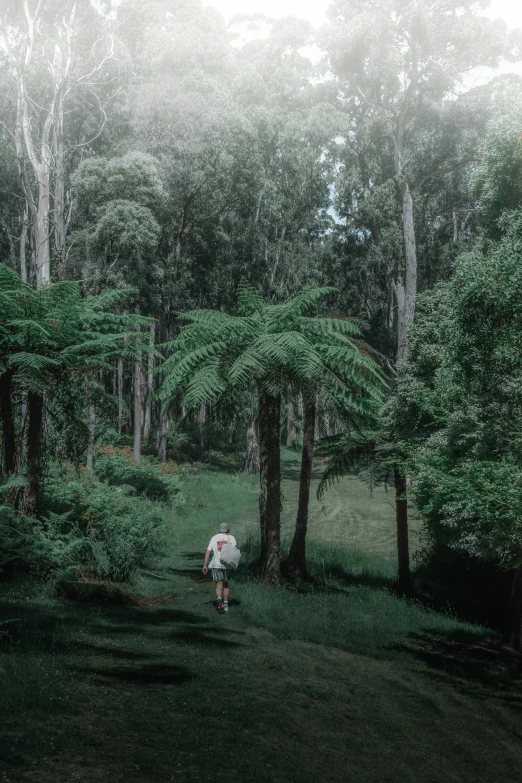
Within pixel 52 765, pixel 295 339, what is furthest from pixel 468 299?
pixel 52 765

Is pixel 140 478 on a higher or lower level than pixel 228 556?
higher

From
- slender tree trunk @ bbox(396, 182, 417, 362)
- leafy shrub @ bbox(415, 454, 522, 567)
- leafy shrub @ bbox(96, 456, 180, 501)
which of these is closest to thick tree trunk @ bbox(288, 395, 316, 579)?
leafy shrub @ bbox(415, 454, 522, 567)

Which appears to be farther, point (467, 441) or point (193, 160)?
point (193, 160)

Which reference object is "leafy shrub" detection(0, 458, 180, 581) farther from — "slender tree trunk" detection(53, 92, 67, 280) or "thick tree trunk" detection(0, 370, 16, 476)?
"slender tree trunk" detection(53, 92, 67, 280)

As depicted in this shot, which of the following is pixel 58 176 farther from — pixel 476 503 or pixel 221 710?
pixel 221 710

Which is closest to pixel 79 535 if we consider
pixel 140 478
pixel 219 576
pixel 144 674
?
pixel 219 576

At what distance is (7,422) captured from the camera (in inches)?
452

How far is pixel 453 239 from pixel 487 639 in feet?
110

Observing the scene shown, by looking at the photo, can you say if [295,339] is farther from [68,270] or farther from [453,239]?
[453,239]

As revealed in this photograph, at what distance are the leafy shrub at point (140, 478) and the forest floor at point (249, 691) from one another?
842 centimetres

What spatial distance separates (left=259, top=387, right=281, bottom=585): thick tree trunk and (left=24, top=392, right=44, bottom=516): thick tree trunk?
4032 mm

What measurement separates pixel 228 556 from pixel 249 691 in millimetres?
3856

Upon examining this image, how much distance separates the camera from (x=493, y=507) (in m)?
10.9

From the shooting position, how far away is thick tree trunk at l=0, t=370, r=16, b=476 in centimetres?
1116
